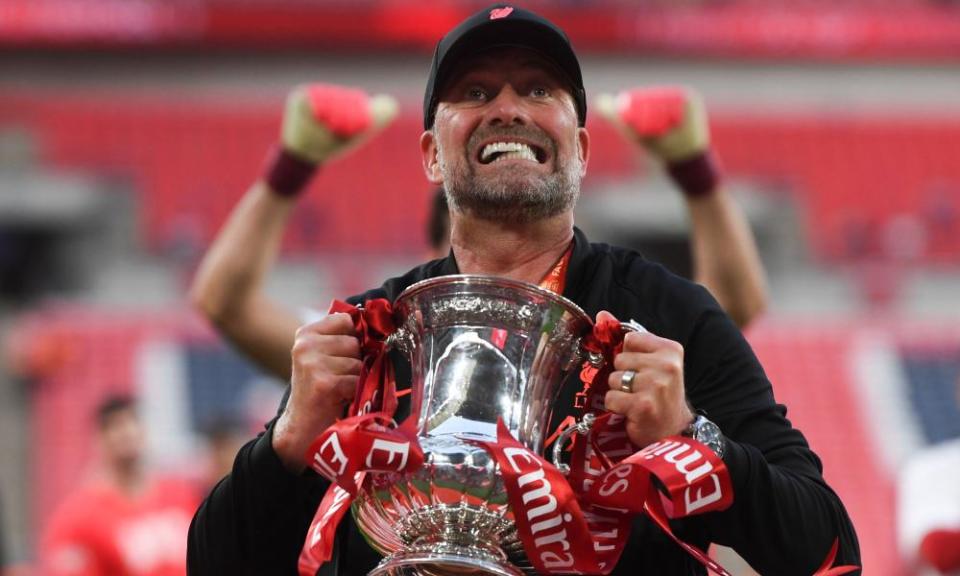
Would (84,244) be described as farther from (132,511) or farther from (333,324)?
(333,324)

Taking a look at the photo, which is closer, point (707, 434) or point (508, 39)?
point (707, 434)

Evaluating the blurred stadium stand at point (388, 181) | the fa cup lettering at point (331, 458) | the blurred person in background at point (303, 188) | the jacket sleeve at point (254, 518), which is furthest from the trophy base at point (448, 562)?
the blurred stadium stand at point (388, 181)

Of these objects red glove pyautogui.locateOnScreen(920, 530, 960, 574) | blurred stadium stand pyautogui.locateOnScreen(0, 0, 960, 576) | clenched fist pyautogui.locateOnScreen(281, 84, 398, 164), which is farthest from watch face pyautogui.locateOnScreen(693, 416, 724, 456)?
blurred stadium stand pyautogui.locateOnScreen(0, 0, 960, 576)

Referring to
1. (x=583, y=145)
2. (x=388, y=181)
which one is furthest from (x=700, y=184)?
(x=388, y=181)

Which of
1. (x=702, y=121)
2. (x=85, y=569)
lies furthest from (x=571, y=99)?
(x=85, y=569)

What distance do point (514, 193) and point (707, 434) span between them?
392 mm

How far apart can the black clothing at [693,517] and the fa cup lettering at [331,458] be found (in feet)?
0.58

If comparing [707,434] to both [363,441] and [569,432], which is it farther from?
[363,441]

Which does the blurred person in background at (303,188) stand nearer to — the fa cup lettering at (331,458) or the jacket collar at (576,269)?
the jacket collar at (576,269)

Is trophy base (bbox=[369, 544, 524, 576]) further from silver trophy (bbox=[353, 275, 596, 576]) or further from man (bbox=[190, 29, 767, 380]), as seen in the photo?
man (bbox=[190, 29, 767, 380])

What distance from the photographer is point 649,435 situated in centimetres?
170

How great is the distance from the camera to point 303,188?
3256 mm

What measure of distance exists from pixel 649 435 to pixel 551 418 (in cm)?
19

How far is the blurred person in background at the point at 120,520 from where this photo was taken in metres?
5.77
